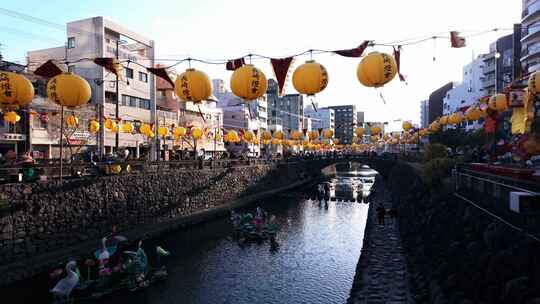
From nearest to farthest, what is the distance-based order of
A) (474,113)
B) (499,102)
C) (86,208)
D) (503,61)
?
(499,102), (86,208), (474,113), (503,61)

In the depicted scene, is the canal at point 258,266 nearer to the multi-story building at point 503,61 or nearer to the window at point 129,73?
the window at point 129,73

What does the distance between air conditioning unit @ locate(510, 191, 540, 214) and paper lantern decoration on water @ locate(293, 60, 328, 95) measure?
19.3ft

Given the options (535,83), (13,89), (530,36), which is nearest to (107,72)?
(13,89)

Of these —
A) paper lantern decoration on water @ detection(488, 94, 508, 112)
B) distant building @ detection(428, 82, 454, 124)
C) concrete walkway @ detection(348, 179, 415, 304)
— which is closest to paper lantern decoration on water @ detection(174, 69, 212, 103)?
concrete walkway @ detection(348, 179, 415, 304)

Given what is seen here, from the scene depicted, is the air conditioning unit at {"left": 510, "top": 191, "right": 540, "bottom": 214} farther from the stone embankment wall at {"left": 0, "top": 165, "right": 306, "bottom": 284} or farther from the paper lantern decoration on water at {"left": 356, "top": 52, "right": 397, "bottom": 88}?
the stone embankment wall at {"left": 0, "top": 165, "right": 306, "bottom": 284}

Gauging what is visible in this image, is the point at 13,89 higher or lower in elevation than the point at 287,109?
lower

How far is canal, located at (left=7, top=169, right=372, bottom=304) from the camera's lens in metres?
15.4

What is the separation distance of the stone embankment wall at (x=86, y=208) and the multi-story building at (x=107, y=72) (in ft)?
42.6

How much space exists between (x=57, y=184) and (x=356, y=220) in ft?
77.3

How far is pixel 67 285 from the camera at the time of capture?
13883mm

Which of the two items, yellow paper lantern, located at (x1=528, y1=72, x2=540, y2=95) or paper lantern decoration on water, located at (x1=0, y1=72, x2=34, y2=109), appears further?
yellow paper lantern, located at (x1=528, y1=72, x2=540, y2=95)

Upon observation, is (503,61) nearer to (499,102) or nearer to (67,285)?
(499,102)

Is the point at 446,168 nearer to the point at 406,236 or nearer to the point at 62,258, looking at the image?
the point at 406,236

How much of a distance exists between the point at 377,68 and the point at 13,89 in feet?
38.6
